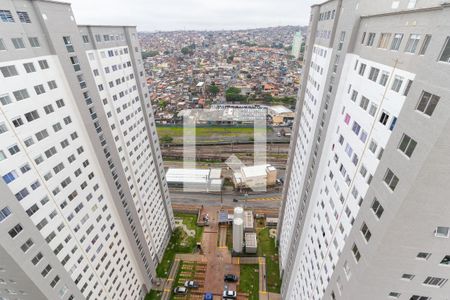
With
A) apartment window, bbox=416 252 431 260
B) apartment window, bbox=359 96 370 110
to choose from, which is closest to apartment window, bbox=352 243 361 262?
apartment window, bbox=416 252 431 260

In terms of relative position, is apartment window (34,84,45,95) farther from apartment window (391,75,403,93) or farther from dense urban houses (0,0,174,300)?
apartment window (391,75,403,93)

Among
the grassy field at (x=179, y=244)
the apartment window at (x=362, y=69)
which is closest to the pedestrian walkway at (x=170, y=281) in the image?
the grassy field at (x=179, y=244)

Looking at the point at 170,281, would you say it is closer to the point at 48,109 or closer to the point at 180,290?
the point at 180,290

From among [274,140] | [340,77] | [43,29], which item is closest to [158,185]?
[43,29]

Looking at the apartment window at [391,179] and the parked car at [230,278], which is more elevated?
the apartment window at [391,179]

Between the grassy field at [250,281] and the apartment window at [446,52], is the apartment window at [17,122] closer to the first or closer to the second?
the apartment window at [446,52]
